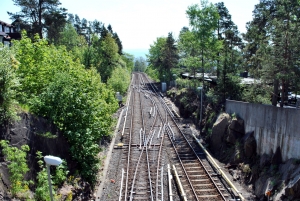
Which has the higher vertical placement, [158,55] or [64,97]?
[158,55]

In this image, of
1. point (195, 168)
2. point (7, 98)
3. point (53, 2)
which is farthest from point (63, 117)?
point (53, 2)

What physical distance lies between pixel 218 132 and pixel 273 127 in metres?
5.93

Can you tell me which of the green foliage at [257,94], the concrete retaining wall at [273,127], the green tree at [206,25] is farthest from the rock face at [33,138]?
the green tree at [206,25]

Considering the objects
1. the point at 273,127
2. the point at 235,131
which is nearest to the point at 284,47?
the point at 273,127

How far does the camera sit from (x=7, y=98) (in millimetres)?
10297

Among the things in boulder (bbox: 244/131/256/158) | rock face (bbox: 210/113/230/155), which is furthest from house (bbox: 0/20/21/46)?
boulder (bbox: 244/131/256/158)

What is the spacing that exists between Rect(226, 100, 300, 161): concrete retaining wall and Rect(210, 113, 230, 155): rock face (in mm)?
1786

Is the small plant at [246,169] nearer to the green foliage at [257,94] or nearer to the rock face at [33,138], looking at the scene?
the green foliage at [257,94]

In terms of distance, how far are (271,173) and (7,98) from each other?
42.3ft

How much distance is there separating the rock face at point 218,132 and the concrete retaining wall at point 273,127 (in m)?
1.79

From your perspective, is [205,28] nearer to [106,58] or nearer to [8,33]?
[106,58]

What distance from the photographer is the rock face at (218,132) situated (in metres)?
21.1

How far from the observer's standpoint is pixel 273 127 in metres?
15.9

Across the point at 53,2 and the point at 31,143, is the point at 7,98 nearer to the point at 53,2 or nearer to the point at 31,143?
the point at 31,143
